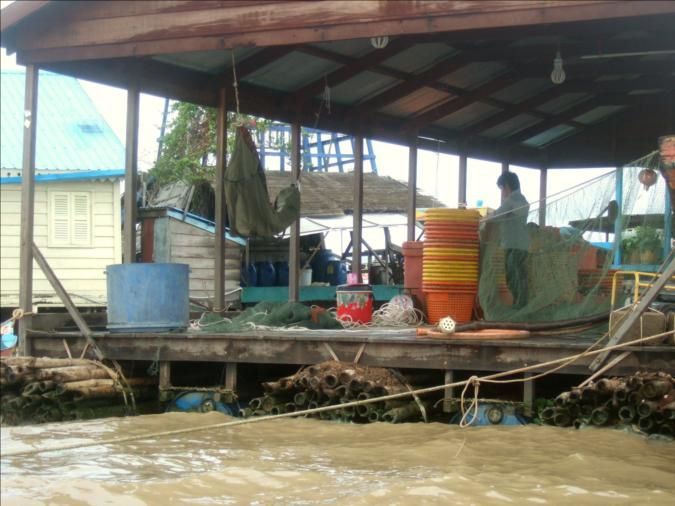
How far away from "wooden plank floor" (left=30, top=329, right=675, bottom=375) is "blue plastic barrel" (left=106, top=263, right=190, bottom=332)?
0.22 m

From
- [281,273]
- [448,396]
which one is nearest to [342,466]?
[448,396]

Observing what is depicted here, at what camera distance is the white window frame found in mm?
17688

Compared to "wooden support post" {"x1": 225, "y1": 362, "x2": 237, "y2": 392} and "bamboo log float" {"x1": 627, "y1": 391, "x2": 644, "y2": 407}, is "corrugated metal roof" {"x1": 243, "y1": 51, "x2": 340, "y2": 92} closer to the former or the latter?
"wooden support post" {"x1": 225, "y1": 362, "x2": 237, "y2": 392}

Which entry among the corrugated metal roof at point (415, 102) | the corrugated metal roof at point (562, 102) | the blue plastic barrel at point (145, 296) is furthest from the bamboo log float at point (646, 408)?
the corrugated metal roof at point (562, 102)

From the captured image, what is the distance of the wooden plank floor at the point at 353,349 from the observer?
333 inches

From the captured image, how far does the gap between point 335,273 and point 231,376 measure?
29.5 ft

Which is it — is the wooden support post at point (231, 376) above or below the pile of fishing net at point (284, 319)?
below

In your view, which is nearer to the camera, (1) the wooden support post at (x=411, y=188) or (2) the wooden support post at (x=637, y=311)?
(2) the wooden support post at (x=637, y=311)

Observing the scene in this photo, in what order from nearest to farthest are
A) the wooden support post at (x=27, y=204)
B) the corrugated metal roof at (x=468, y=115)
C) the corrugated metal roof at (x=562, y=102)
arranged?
the wooden support post at (x=27, y=204), the corrugated metal roof at (x=468, y=115), the corrugated metal roof at (x=562, y=102)

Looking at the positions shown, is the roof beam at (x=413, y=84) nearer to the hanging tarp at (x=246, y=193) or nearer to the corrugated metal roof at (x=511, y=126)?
the hanging tarp at (x=246, y=193)

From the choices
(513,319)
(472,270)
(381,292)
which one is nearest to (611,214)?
(513,319)

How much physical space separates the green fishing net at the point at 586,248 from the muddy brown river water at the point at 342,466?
1490mm

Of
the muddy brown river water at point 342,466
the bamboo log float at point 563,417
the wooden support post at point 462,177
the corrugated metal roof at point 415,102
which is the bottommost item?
the muddy brown river water at point 342,466

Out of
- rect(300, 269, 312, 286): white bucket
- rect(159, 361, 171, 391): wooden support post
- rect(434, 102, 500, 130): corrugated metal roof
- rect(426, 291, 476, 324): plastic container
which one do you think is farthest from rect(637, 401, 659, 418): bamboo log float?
rect(300, 269, 312, 286): white bucket
